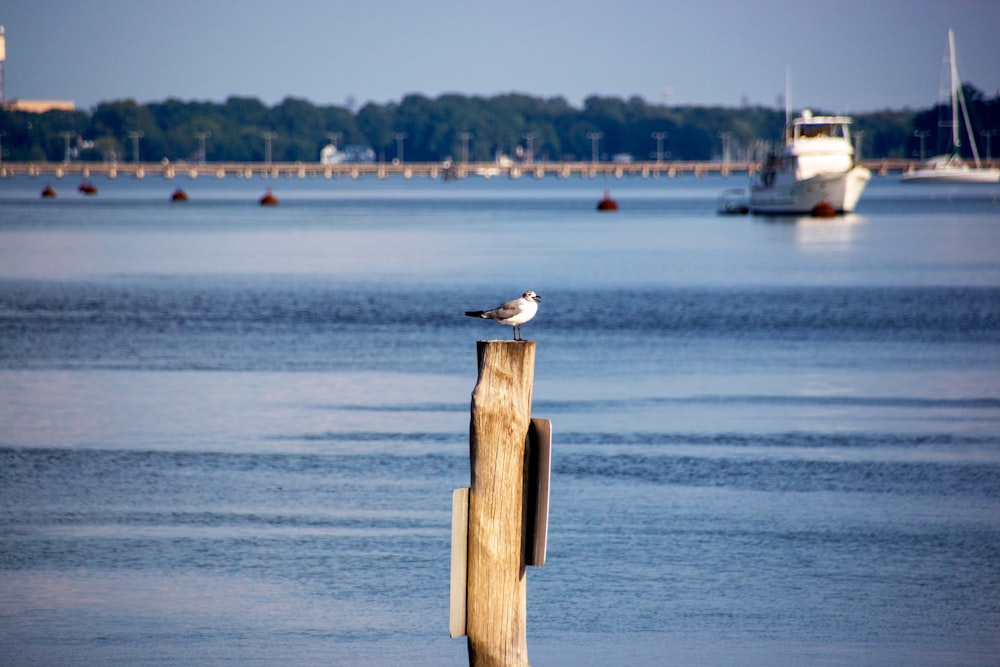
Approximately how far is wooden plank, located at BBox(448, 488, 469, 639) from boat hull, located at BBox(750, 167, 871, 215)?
263 ft

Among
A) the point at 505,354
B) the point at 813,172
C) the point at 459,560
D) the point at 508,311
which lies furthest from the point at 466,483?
the point at 813,172

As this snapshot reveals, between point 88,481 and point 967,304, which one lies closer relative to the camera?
point 88,481

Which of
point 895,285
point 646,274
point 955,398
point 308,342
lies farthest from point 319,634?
point 646,274

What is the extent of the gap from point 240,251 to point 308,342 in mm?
39131

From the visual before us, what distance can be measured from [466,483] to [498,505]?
8766mm

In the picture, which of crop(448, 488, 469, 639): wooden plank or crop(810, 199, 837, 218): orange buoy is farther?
crop(810, 199, 837, 218): orange buoy

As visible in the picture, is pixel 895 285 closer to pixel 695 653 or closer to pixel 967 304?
pixel 967 304

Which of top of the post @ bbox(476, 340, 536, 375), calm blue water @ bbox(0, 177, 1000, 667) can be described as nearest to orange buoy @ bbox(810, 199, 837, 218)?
calm blue water @ bbox(0, 177, 1000, 667)

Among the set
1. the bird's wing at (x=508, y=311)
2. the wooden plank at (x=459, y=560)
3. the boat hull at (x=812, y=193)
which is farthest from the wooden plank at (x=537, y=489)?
the boat hull at (x=812, y=193)

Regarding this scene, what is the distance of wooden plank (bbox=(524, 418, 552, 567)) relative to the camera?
24.5ft

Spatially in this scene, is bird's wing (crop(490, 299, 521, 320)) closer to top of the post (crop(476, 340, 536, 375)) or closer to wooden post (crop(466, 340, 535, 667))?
wooden post (crop(466, 340, 535, 667))

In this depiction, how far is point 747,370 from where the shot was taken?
26250mm

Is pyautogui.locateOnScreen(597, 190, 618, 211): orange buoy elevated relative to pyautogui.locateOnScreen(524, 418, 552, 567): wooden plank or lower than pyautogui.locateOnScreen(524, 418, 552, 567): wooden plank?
lower

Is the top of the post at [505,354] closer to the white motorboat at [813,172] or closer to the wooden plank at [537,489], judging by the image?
the wooden plank at [537,489]
